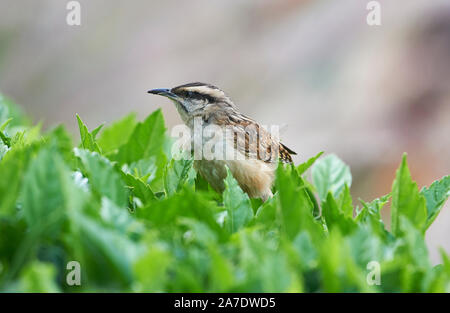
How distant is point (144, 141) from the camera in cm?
404

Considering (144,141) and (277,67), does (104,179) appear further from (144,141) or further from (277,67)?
(277,67)

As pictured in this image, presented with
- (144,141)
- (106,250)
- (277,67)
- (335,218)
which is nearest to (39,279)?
(106,250)

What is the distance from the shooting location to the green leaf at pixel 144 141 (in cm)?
400

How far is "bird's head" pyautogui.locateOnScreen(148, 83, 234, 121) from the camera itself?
5.51 meters

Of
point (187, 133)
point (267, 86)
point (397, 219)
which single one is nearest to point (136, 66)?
point (267, 86)

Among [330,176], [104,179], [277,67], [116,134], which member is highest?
[277,67]

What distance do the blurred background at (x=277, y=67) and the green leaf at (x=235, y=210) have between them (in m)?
6.22

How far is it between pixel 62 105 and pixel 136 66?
1.56m

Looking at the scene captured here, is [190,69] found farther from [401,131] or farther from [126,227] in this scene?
[126,227]

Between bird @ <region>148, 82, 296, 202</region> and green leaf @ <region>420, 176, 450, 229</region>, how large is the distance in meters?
1.57

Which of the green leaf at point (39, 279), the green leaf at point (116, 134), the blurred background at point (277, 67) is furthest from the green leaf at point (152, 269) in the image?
the blurred background at point (277, 67)

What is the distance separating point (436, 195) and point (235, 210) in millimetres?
1060

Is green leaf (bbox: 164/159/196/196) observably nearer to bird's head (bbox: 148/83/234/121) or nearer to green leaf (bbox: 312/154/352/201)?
green leaf (bbox: 312/154/352/201)

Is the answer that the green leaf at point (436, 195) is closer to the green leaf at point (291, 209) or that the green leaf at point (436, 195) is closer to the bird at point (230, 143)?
the green leaf at point (291, 209)
